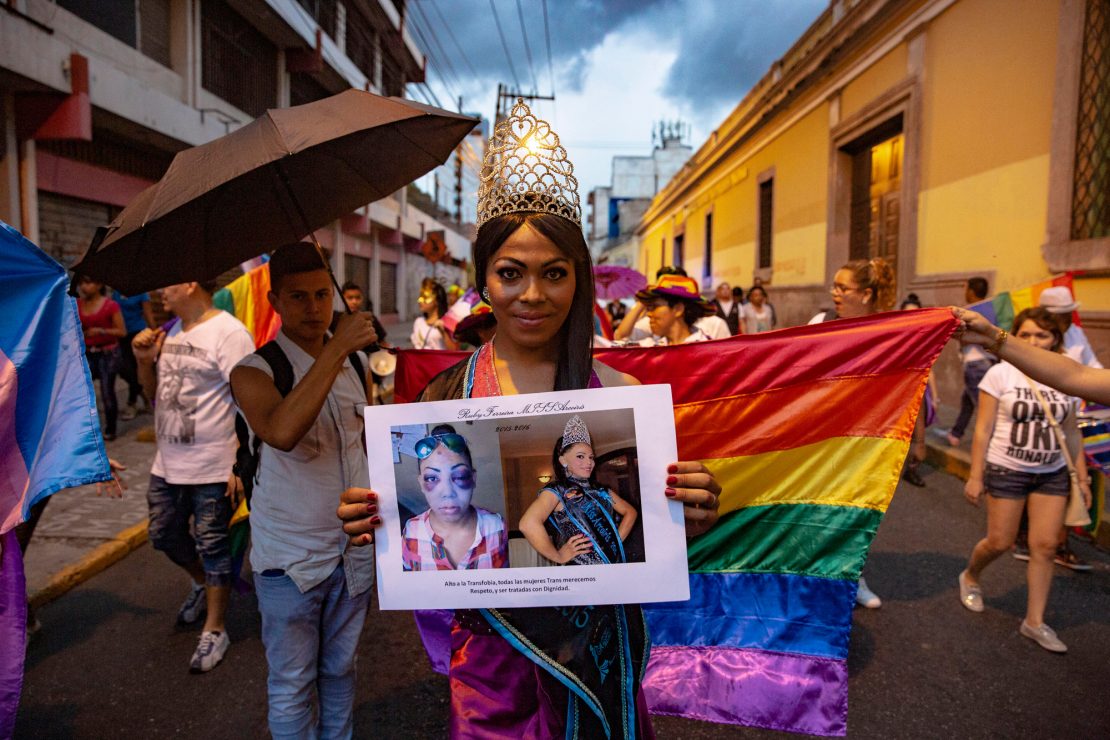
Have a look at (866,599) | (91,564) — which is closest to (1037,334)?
(866,599)

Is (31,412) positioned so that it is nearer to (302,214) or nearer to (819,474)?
(302,214)

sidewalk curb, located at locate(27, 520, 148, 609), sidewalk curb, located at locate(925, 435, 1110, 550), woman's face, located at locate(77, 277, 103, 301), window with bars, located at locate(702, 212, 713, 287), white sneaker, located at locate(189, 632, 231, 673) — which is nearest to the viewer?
white sneaker, located at locate(189, 632, 231, 673)

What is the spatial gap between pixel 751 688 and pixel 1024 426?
91.8 inches

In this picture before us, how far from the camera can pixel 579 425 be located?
1386 millimetres

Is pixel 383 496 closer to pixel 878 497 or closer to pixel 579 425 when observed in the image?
pixel 579 425

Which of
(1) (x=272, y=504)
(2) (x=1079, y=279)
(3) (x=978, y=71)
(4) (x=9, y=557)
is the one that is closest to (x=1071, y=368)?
(1) (x=272, y=504)

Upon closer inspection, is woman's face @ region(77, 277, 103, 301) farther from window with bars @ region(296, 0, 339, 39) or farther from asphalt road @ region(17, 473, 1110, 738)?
window with bars @ region(296, 0, 339, 39)

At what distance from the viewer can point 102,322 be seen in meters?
7.99

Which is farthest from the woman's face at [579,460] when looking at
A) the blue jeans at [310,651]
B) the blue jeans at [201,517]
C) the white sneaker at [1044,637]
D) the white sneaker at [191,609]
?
the white sneaker at [1044,637]

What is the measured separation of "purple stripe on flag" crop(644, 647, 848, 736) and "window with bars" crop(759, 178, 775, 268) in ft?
53.0

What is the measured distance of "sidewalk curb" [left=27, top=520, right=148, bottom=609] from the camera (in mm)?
4195

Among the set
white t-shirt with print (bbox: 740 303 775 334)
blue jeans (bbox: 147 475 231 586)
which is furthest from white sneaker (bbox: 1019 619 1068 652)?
white t-shirt with print (bbox: 740 303 775 334)

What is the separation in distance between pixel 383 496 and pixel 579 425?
A: 446 millimetres

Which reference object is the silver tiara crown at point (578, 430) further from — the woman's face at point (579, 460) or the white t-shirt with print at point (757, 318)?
the white t-shirt with print at point (757, 318)
